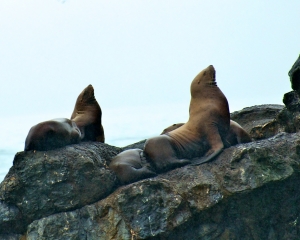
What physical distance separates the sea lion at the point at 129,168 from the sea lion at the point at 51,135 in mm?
570

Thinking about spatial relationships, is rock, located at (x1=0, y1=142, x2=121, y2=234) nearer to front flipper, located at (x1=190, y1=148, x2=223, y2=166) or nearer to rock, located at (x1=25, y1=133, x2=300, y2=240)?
rock, located at (x1=25, y1=133, x2=300, y2=240)

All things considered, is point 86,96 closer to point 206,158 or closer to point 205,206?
point 206,158

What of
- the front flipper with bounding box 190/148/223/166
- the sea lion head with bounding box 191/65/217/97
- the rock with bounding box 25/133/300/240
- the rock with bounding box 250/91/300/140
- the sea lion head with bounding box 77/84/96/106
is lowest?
the rock with bounding box 25/133/300/240

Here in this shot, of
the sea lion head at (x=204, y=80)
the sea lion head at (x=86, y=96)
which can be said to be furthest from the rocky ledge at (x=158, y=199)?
the sea lion head at (x=86, y=96)

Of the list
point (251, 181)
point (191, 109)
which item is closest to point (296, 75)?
point (191, 109)

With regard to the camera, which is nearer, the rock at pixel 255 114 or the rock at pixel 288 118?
the rock at pixel 288 118

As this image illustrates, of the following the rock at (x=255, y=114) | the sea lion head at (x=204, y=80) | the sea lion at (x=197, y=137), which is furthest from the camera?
the rock at (x=255, y=114)

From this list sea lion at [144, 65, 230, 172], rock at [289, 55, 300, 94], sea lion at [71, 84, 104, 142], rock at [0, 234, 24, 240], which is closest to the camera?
rock at [0, 234, 24, 240]

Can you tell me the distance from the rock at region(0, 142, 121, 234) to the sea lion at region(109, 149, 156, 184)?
19 centimetres

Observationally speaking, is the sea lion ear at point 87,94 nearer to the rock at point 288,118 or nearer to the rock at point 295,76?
the rock at point 288,118

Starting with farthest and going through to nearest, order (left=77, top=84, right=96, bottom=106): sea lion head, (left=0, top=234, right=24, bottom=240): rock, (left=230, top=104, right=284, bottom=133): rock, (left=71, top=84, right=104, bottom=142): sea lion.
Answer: (left=230, top=104, right=284, bottom=133): rock, (left=77, top=84, right=96, bottom=106): sea lion head, (left=71, top=84, right=104, bottom=142): sea lion, (left=0, top=234, right=24, bottom=240): rock

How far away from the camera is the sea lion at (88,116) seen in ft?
21.3

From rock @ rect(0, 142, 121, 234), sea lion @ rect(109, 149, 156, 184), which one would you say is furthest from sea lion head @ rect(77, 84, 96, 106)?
rock @ rect(0, 142, 121, 234)

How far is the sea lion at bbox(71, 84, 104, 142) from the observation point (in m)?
6.50
